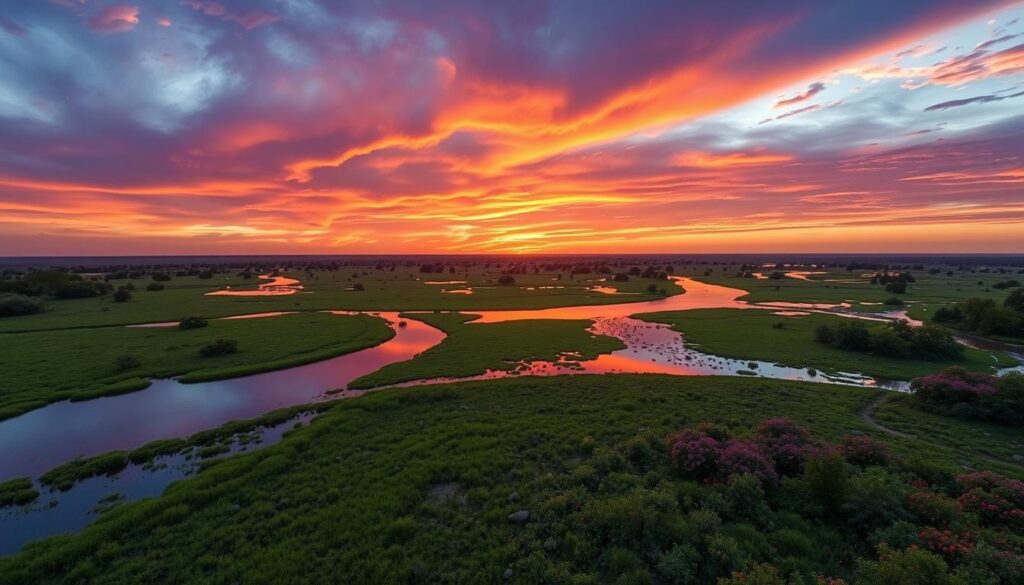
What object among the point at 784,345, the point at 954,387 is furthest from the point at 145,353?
the point at 784,345

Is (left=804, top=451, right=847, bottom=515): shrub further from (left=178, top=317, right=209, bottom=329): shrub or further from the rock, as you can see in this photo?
(left=178, top=317, right=209, bottom=329): shrub

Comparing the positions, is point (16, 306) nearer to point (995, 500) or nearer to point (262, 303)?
point (262, 303)

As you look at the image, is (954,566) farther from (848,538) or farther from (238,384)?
(238,384)

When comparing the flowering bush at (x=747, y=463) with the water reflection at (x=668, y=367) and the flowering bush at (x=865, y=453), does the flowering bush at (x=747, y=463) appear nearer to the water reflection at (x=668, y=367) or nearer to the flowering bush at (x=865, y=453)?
the flowering bush at (x=865, y=453)

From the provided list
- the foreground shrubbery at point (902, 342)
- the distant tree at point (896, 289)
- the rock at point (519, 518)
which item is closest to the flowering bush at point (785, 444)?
the rock at point (519, 518)

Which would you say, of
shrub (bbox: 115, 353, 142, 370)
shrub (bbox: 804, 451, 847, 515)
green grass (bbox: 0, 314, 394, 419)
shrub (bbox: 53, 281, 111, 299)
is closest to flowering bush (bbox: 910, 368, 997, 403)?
shrub (bbox: 804, 451, 847, 515)
